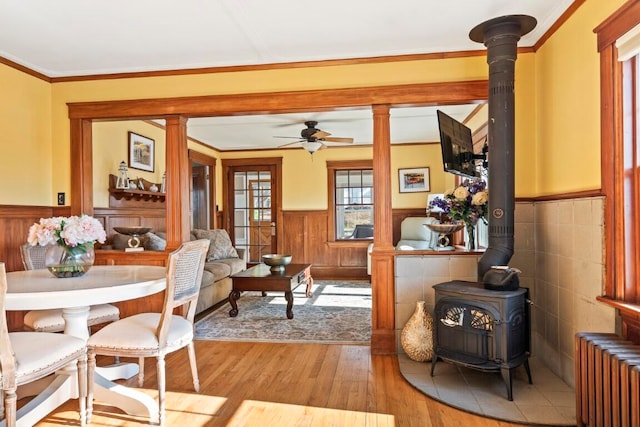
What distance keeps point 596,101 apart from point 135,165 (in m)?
4.69

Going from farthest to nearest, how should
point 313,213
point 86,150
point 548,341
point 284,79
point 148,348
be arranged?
point 313,213 < point 86,150 < point 284,79 < point 548,341 < point 148,348

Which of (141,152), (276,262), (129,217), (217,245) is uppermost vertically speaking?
(141,152)

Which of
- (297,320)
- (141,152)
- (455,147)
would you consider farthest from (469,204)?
(141,152)

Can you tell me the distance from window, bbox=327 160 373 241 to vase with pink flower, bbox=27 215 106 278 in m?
5.05

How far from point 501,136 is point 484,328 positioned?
49.3 inches

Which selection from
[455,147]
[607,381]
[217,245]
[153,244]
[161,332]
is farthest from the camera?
[217,245]

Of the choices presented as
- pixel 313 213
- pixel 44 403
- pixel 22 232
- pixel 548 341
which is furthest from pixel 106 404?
pixel 313 213

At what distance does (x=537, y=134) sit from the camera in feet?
10.1

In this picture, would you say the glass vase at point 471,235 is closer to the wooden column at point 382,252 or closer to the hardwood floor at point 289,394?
the wooden column at point 382,252

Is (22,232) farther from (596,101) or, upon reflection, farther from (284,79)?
(596,101)

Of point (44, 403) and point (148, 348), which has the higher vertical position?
point (148, 348)

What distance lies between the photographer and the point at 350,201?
7340 millimetres

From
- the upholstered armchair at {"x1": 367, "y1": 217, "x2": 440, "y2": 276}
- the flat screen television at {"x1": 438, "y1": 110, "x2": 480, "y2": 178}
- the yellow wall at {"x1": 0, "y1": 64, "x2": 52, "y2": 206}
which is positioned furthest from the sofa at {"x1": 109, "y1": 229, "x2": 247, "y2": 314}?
the flat screen television at {"x1": 438, "y1": 110, "x2": 480, "y2": 178}

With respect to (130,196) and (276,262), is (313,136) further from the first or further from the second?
(130,196)
